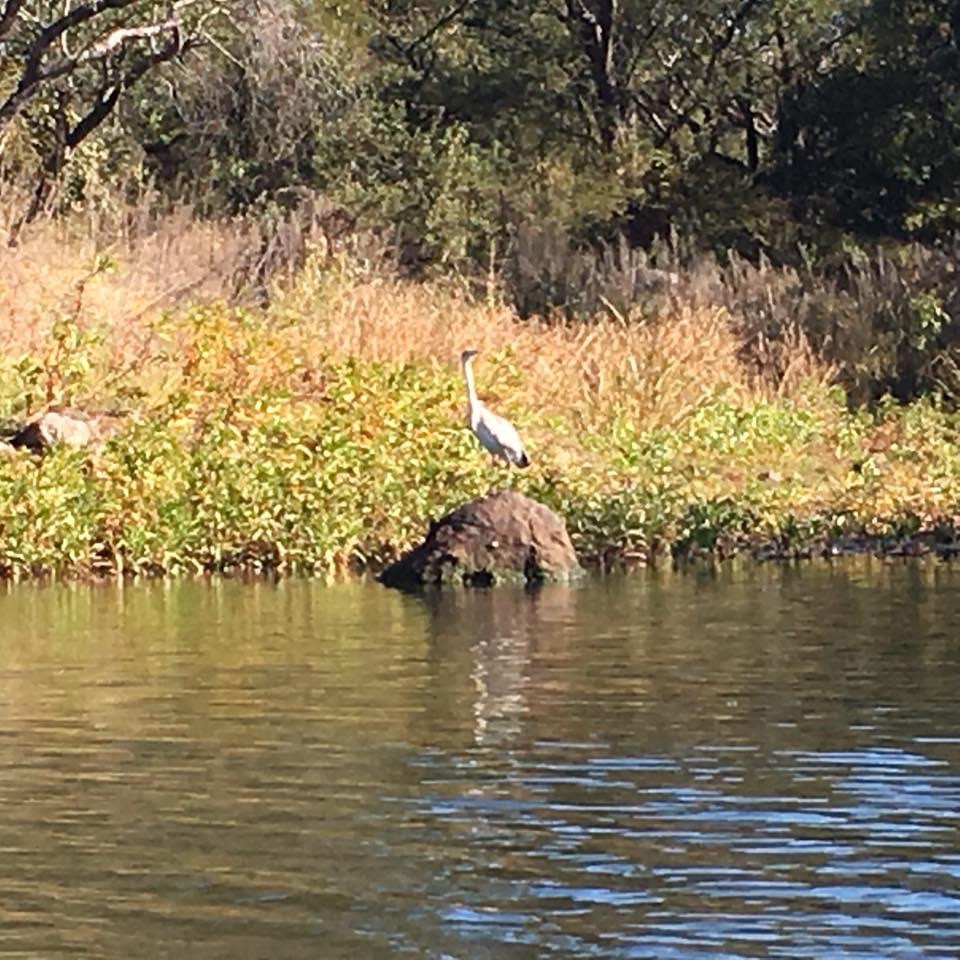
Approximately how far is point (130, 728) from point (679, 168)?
84.8ft

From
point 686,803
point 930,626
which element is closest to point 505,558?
point 930,626

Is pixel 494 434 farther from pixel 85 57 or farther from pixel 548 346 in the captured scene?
pixel 85 57

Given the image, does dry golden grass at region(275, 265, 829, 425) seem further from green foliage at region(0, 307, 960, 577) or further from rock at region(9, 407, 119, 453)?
rock at region(9, 407, 119, 453)

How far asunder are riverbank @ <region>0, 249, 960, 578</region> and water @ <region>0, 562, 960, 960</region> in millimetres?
2737

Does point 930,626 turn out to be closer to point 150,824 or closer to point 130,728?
point 130,728

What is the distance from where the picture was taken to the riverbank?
16938 mm

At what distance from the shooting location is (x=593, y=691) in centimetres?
1070

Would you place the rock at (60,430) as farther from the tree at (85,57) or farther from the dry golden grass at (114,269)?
the tree at (85,57)

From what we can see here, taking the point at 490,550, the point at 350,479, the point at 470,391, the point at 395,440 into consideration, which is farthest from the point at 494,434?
the point at 490,550

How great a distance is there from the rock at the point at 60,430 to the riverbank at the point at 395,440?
224 millimetres

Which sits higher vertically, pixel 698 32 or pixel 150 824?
pixel 698 32

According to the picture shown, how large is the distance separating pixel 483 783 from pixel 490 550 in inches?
282

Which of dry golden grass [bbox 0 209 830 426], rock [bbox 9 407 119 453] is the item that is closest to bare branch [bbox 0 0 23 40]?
dry golden grass [bbox 0 209 830 426]

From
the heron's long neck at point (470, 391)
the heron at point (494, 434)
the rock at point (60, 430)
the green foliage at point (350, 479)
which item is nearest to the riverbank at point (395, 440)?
the green foliage at point (350, 479)
